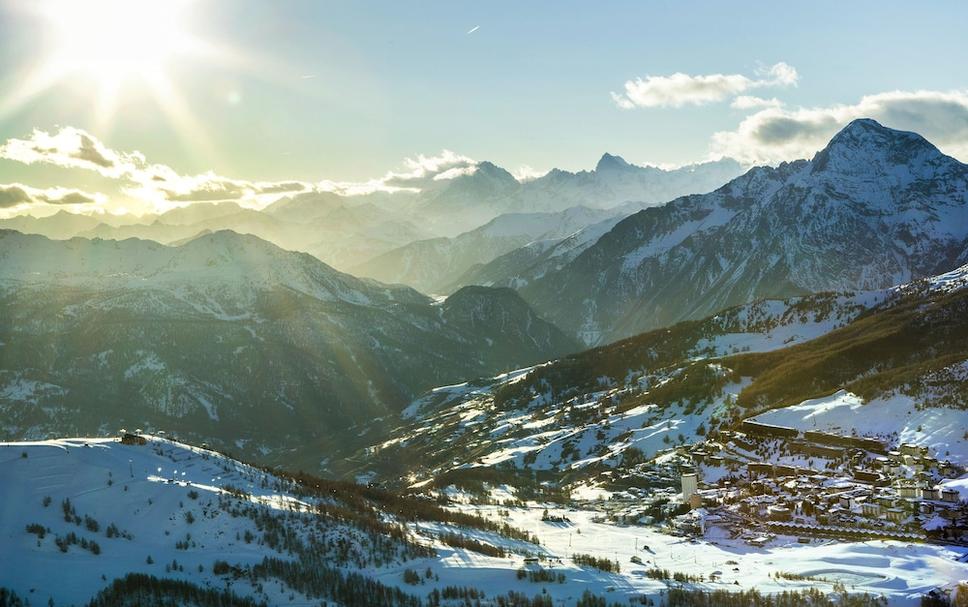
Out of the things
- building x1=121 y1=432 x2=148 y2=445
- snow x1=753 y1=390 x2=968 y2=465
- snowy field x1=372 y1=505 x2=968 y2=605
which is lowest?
snowy field x1=372 y1=505 x2=968 y2=605

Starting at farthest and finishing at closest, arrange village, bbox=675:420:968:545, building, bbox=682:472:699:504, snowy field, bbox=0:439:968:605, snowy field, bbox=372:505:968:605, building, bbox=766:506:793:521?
building, bbox=682:472:699:504, building, bbox=766:506:793:521, village, bbox=675:420:968:545, snowy field, bbox=372:505:968:605, snowy field, bbox=0:439:968:605

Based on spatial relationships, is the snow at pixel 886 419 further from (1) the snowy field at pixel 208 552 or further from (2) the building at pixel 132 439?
(2) the building at pixel 132 439

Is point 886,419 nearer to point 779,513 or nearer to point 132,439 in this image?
point 779,513

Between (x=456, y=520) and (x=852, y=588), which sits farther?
(x=456, y=520)

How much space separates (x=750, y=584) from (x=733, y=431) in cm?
6869

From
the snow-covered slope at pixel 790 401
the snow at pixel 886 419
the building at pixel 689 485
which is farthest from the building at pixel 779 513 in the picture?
the snow-covered slope at pixel 790 401

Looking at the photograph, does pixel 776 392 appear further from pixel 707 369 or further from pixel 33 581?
pixel 33 581

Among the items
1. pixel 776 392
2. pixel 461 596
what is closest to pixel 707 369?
pixel 776 392

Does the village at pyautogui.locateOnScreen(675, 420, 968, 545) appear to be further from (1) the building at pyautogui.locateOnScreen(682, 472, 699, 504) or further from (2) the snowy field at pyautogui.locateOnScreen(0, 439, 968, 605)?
(2) the snowy field at pyautogui.locateOnScreen(0, 439, 968, 605)

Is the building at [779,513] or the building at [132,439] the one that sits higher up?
the building at [132,439]

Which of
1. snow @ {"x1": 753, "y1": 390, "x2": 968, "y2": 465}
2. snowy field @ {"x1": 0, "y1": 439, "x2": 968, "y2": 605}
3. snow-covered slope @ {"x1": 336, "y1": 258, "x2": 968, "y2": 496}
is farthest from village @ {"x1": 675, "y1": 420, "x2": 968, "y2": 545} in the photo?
snow-covered slope @ {"x1": 336, "y1": 258, "x2": 968, "y2": 496}

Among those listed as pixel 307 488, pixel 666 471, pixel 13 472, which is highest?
pixel 13 472

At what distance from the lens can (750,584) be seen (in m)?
56.9

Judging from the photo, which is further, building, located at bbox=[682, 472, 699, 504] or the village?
building, located at bbox=[682, 472, 699, 504]
